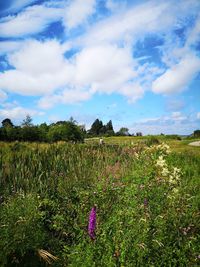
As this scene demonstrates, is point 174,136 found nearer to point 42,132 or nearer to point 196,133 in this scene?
point 196,133

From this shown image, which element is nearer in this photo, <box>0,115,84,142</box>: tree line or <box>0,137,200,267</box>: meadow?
<box>0,137,200,267</box>: meadow

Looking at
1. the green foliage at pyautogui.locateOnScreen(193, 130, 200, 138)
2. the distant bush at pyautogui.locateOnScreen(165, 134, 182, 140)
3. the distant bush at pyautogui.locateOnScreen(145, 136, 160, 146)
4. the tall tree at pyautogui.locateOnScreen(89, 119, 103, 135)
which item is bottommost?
the distant bush at pyautogui.locateOnScreen(145, 136, 160, 146)

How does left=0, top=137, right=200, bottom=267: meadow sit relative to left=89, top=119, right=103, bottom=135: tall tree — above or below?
below

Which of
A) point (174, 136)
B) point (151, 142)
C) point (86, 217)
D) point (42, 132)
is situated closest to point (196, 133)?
point (174, 136)

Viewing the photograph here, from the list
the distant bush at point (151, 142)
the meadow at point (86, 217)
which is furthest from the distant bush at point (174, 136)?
the meadow at point (86, 217)

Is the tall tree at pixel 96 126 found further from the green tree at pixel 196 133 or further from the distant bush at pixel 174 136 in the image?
the distant bush at pixel 174 136

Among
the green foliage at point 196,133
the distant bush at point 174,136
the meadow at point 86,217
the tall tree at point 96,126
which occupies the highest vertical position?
the tall tree at point 96,126

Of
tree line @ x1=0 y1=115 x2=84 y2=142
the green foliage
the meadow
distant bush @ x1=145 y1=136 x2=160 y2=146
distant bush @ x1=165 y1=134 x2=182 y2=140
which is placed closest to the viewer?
the meadow

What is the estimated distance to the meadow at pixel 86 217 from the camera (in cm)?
344

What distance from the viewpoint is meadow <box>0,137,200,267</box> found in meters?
3.44

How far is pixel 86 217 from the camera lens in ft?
14.5

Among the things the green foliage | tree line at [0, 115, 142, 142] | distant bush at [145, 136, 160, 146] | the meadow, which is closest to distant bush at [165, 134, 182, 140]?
the green foliage

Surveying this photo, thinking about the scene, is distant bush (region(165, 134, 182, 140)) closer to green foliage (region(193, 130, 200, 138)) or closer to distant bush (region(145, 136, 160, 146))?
green foliage (region(193, 130, 200, 138))

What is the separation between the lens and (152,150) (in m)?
8.95
